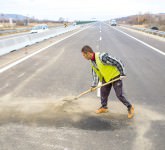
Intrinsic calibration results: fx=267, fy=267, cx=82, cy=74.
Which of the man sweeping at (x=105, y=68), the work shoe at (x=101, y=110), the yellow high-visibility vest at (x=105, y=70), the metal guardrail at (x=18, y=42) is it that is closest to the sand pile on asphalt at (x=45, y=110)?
the work shoe at (x=101, y=110)

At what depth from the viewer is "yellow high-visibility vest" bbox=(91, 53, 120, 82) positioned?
5199mm

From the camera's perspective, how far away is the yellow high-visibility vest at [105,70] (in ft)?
17.1

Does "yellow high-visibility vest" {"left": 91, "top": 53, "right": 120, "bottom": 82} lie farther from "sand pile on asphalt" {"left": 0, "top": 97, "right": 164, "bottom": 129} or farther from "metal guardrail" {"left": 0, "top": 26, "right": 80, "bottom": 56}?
"metal guardrail" {"left": 0, "top": 26, "right": 80, "bottom": 56}

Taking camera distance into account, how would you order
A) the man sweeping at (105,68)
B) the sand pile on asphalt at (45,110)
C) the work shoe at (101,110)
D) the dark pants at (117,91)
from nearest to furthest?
the man sweeping at (105,68) → the dark pants at (117,91) → the sand pile on asphalt at (45,110) → the work shoe at (101,110)

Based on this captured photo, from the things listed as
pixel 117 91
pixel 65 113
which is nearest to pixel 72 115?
pixel 65 113

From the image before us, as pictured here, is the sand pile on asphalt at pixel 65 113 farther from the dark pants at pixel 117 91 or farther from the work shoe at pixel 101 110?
the dark pants at pixel 117 91

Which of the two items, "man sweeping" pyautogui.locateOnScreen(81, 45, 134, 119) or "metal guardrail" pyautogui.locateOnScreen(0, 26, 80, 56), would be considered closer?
"man sweeping" pyautogui.locateOnScreen(81, 45, 134, 119)

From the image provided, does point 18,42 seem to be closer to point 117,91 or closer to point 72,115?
point 72,115

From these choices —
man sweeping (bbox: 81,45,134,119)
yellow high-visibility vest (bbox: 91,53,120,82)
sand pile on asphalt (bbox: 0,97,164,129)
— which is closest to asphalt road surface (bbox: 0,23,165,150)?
sand pile on asphalt (bbox: 0,97,164,129)

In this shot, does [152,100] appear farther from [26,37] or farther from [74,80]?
[26,37]

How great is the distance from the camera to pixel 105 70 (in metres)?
5.34

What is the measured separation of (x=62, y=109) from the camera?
6.16 m

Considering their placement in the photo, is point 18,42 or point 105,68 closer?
point 105,68

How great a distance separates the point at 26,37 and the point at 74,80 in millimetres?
11938
